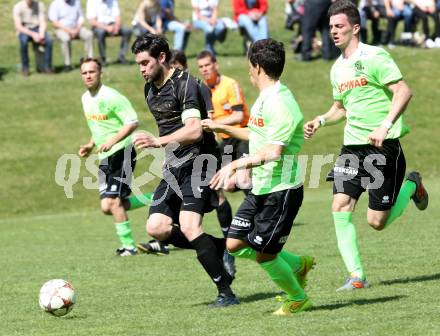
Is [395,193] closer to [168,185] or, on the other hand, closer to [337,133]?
[168,185]

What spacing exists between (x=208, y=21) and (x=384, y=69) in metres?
16.8

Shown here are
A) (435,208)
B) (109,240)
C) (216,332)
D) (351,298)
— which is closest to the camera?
(216,332)

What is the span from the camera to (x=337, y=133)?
23.0 m

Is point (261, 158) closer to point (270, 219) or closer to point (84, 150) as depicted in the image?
point (270, 219)

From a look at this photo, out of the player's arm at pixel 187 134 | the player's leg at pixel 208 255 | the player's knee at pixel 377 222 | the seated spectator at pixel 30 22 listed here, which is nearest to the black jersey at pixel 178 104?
the player's arm at pixel 187 134

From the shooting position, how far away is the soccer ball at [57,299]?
7816mm

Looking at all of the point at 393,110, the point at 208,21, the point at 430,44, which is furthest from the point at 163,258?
the point at 430,44

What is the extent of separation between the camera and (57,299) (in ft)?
25.6

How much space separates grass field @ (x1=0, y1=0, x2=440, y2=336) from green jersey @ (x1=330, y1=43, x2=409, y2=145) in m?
1.36

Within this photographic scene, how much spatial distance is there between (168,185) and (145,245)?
12.0ft

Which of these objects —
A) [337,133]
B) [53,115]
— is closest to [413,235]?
[337,133]

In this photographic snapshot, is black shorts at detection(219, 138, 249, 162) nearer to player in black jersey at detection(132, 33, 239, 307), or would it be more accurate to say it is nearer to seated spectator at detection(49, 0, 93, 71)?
player in black jersey at detection(132, 33, 239, 307)

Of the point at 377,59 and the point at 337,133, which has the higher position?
the point at 377,59

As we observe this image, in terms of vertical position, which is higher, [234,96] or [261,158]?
[261,158]
